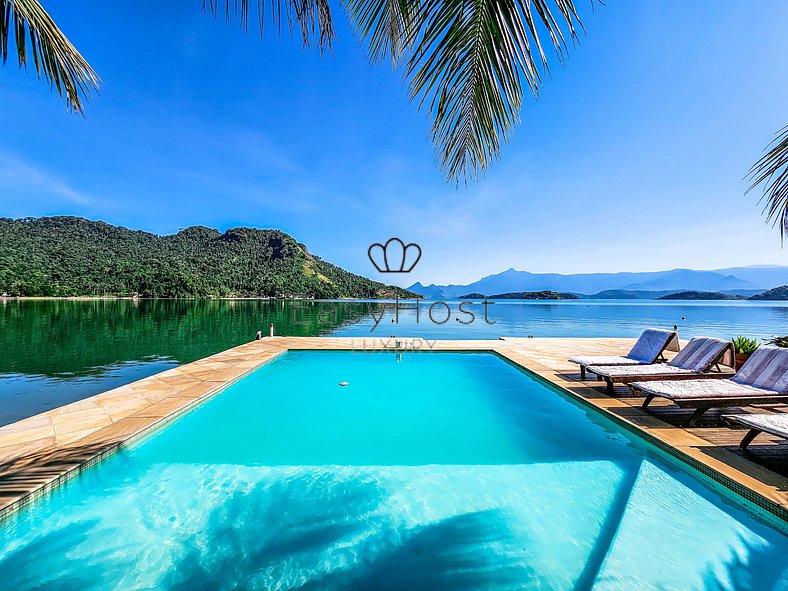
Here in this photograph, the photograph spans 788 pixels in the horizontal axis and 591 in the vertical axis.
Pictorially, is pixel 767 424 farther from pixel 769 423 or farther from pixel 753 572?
pixel 753 572

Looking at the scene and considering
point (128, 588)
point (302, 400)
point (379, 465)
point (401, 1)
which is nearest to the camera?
point (401, 1)

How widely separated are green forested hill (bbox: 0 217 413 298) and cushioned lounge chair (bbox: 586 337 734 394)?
5207 cm

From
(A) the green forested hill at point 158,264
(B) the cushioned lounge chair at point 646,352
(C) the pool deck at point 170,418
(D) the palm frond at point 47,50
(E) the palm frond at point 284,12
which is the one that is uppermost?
(A) the green forested hill at point 158,264

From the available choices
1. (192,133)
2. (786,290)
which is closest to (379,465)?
(192,133)

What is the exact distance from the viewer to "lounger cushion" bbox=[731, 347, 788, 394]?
432cm

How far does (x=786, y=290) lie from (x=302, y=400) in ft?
479

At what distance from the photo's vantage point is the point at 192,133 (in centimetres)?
1947

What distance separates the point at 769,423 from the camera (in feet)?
10.6

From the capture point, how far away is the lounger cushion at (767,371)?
14.2ft

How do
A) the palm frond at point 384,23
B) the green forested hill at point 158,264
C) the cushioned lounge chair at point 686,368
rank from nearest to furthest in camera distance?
the palm frond at point 384,23 < the cushioned lounge chair at point 686,368 < the green forested hill at point 158,264

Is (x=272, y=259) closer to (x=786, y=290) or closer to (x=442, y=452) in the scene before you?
(x=442, y=452)

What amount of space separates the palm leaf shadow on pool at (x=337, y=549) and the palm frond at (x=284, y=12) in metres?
3.85

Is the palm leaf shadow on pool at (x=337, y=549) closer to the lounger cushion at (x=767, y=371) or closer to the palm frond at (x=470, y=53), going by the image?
the palm frond at (x=470, y=53)

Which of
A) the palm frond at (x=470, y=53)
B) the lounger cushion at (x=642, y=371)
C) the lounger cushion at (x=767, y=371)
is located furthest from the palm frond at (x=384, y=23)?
the lounger cushion at (x=767, y=371)
